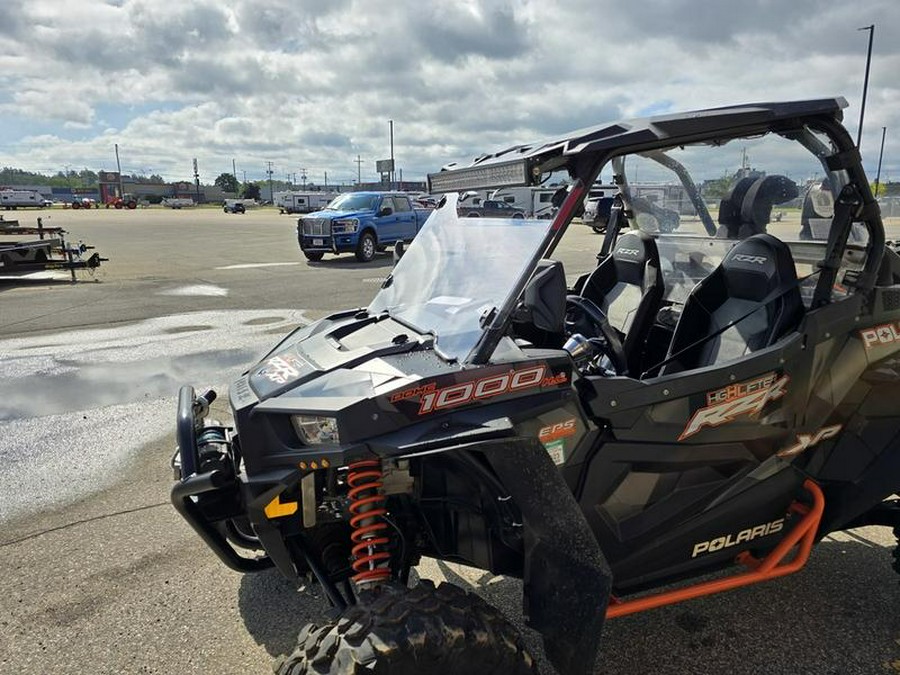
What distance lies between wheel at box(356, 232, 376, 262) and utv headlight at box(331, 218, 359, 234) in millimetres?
332

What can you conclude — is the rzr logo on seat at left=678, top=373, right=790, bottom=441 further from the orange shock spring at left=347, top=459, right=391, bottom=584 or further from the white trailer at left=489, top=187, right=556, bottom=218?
the orange shock spring at left=347, top=459, right=391, bottom=584

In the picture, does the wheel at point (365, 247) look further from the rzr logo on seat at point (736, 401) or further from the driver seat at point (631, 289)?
the rzr logo on seat at point (736, 401)

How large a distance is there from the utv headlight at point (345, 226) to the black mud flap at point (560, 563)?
16816mm

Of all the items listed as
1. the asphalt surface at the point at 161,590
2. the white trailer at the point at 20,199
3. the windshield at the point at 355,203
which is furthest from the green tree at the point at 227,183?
the asphalt surface at the point at 161,590

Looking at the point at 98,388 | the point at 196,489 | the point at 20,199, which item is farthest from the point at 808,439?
the point at 20,199

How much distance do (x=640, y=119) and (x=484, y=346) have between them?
3.57 ft

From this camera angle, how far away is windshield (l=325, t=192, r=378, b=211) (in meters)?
19.3

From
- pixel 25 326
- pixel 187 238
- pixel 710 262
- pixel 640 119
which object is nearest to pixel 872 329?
pixel 710 262

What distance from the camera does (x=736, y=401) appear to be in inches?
106

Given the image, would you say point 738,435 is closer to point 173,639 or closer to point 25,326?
point 173,639

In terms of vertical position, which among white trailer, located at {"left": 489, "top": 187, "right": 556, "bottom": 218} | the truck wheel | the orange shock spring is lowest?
the truck wheel

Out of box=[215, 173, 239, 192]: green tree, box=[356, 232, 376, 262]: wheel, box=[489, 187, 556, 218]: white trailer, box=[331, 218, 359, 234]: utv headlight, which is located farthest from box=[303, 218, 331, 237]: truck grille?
box=[215, 173, 239, 192]: green tree

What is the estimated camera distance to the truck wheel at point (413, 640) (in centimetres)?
193

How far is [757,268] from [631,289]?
0.90 metres
